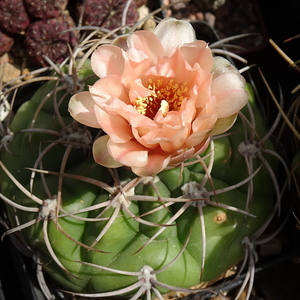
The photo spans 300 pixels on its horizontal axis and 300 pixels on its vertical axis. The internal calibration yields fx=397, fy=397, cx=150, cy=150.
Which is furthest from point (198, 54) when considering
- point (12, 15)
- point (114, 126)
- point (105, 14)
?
point (12, 15)

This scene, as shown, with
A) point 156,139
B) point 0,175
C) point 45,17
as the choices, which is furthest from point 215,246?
point 45,17

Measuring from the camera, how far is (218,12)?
5.25ft

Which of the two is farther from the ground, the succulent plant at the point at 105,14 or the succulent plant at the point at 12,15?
the succulent plant at the point at 12,15

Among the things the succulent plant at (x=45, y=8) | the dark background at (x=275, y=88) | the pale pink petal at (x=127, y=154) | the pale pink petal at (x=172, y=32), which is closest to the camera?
the pale pink petal at (x=127, y=154)

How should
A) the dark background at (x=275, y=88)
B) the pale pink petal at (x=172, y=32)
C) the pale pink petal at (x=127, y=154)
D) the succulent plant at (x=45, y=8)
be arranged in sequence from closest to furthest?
the pale pink petal at (x=127, y=154), the pale pink petal at (x=172, y=32), the dark background at (x=275, y=88), the succulent plant at (x=45, y=8)

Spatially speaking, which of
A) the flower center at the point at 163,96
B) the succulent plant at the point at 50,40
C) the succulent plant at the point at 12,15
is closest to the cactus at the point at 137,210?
the flower center at the point at 163,96

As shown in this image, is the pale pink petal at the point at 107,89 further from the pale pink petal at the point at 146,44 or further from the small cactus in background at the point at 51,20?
the small cactus in background at the point at 51,20

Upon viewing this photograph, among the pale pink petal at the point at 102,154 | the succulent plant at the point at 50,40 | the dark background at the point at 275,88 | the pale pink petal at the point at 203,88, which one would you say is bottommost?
the dark background at the point at 275,88

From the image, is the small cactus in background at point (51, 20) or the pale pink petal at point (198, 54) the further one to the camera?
the small cactus in background at point (51, 20)

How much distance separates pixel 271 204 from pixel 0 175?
0.62m

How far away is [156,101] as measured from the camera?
0.66 m

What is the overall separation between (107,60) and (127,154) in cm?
17

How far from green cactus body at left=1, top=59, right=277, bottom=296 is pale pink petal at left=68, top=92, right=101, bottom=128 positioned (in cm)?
15

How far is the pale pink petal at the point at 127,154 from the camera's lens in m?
0.57
